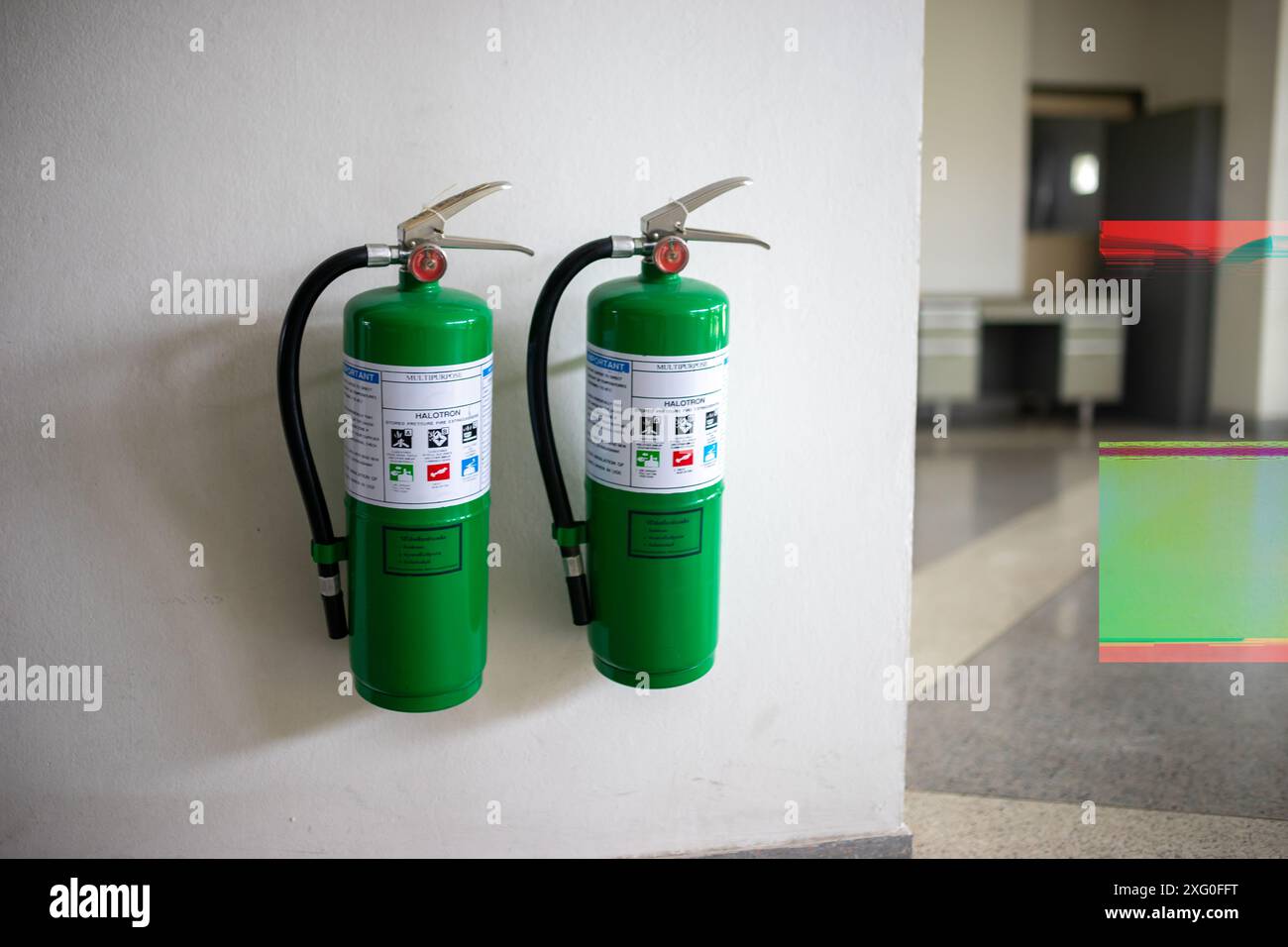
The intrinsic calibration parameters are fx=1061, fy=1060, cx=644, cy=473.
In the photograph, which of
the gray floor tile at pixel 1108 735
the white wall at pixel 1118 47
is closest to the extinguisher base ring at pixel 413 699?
the gray floor tile at pixel 1108 735

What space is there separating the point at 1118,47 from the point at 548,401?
20.0ft

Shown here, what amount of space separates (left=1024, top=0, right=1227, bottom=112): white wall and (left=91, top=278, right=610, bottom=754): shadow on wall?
578 cm

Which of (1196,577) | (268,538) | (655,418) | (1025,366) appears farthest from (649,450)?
(1025,366)

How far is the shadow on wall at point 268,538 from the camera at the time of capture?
1439 mm

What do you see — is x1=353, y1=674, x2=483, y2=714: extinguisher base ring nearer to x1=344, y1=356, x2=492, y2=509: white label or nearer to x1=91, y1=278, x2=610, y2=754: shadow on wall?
x1=91, y1=278, x2=610, y2=754: shadow on wall

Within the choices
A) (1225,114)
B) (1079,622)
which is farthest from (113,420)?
(1225,114)

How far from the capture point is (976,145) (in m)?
5.92

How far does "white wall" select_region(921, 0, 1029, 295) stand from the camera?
19.1 ft

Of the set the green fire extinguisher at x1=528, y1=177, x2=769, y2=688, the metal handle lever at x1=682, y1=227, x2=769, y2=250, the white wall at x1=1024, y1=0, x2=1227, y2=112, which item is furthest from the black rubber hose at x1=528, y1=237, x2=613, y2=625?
the white wall at x1=1024, y1=0, x2=1227, y2=112

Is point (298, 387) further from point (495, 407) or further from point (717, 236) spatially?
point (717, 236)

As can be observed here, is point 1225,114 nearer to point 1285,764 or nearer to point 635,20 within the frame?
point 1285,764

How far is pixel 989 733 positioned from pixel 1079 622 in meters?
0.83
